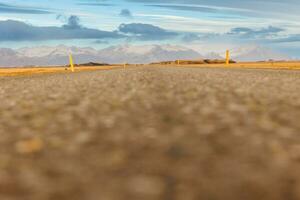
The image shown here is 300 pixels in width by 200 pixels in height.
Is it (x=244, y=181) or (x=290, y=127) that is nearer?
(x=244, y=181)

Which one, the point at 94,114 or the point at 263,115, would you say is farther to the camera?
the point at 94,114

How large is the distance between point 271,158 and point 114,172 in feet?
4.58

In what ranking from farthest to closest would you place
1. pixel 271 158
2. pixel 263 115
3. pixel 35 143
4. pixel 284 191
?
pixel 263 115
pixel 35 143
pixel 271 158
pixel 284 191

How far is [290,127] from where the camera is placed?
5281mm

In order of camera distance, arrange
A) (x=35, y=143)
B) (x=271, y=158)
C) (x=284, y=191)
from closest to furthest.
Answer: (x=284, y=191)
(x=271, y=158)
(x=35, y=143)

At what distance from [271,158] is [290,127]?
1.68 metres

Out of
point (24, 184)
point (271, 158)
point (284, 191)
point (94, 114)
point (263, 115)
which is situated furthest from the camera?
point (94, 114)

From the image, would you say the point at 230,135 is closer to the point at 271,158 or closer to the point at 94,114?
the point at 271,158

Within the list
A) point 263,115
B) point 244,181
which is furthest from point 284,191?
point 263,115

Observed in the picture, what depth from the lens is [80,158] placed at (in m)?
3.88

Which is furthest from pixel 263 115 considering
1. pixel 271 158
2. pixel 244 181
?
pixel 244 181

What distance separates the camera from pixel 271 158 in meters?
3.75

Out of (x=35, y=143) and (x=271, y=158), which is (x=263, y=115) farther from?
(x=35, y=143)

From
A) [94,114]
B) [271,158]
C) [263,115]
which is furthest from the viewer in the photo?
[94,114]
